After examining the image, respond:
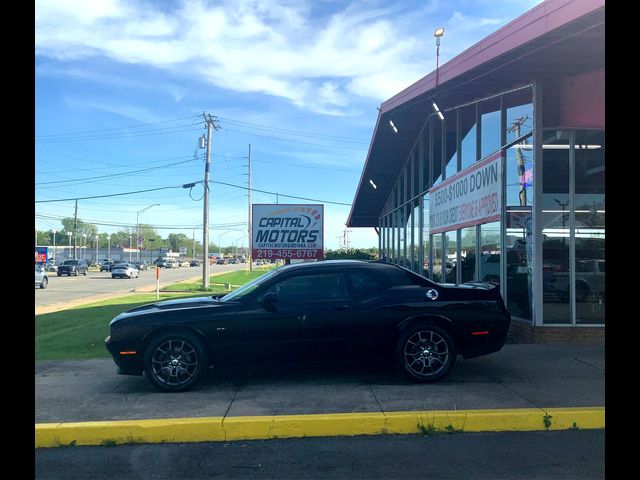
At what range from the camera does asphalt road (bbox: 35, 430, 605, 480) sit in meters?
4.18

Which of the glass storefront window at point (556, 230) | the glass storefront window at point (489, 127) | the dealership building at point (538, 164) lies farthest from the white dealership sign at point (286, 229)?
the glass storefront window at point (556, 230)

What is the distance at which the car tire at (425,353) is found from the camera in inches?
249

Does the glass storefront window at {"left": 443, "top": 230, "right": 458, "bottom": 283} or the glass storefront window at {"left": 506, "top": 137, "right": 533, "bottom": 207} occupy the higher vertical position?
the glass storefront window at {"left": 506, "top": 137, "right": 533, "bottom": 207}

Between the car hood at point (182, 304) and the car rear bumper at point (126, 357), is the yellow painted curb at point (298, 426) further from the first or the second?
the car hood at point (182, 304)

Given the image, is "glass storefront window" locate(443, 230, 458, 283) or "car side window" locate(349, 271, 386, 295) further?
"glass storefront window" locate(443, 230, 458, 283)

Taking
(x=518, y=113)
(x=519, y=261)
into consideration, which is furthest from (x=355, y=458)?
(x=518, y=113)

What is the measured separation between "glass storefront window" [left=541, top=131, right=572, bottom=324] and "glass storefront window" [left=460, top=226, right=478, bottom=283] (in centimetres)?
230

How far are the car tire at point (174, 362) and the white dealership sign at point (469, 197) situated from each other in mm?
6093

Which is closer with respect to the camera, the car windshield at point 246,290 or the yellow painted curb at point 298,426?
the yellow painted curb at point 298,426

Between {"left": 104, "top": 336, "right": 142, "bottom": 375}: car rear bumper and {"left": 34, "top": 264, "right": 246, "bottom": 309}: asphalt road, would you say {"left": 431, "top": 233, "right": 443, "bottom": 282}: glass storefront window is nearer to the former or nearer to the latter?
{"left": 104, "top": 336, "right": 142, "bottom": 375}: car rear bumper

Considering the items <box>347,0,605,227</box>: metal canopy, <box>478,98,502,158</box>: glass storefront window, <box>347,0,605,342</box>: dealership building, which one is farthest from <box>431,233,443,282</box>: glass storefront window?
<box>478,98,502,158</box>: glass storefront window

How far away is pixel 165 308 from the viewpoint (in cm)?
645

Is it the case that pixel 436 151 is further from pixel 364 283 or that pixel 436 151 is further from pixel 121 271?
pixel 121 271

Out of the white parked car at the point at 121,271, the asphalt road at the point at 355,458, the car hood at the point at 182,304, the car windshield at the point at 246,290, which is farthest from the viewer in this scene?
the white parked car at the point at 121,271
